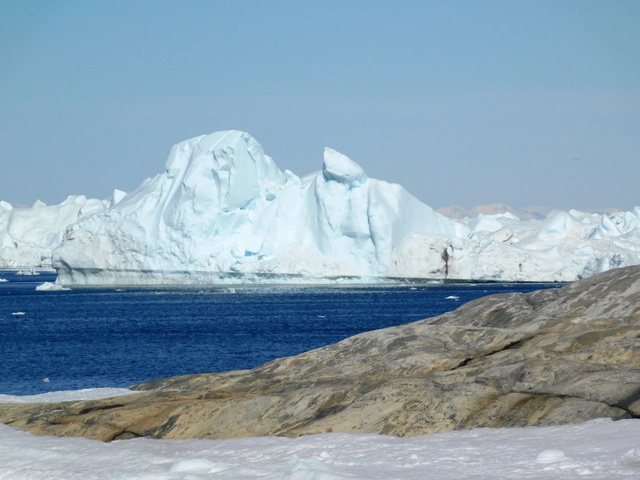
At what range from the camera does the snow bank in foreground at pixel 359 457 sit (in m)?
7.37

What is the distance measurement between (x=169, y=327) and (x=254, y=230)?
21.6 meters

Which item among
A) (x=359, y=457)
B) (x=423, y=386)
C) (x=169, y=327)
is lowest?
(x=169, y=327)

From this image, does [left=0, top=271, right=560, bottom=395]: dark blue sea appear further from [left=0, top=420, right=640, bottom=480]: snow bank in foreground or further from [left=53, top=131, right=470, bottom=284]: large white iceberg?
[left=0, top=420, right=640, bottom=480]: snow bank in foreground

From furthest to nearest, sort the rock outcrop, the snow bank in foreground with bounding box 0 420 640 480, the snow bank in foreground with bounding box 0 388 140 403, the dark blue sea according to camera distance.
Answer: the dark blue sea < the snow bank in foreground with bounding box 0 388 140 403 < the rock outcrop < the snow bank in foreground with bounding box 0 420 640 480

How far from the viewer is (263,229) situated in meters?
61.5

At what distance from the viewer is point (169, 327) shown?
1591 inches

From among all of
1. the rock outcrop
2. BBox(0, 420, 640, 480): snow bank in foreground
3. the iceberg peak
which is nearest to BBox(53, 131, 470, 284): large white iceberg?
the iceberg peak

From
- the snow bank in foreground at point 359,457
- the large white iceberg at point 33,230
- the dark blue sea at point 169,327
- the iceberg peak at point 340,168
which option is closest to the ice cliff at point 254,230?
the iceberg peak at point 340,168

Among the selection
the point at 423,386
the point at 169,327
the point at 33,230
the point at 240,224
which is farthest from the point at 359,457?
the point at 33,230

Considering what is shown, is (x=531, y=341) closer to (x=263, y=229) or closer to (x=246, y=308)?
(x=246, y=308)

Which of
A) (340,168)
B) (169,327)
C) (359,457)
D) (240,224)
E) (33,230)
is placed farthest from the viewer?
(33,230)

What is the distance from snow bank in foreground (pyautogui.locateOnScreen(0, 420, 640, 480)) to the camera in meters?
7.37

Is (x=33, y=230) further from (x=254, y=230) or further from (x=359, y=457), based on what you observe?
(x=359, y=457)

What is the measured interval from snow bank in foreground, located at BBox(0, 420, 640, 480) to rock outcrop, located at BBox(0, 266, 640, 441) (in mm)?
422
